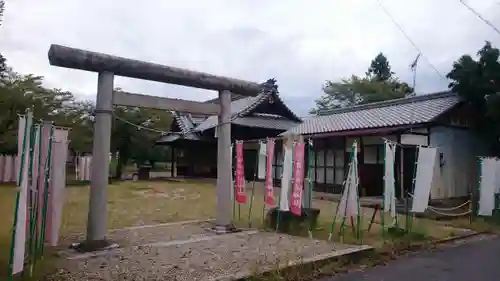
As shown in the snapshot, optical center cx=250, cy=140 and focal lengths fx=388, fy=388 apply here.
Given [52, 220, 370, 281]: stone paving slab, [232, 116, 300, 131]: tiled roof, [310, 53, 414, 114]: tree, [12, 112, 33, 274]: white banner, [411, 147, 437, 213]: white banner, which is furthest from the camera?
[310, 53, 414, 114]: tree

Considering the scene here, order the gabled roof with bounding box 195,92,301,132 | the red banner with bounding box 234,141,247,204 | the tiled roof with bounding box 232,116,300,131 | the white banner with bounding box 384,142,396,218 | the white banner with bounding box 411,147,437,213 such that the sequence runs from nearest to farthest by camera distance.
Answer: the white banner with bounding box 384,142,396,218 → the white banner with bounding box 411,147,437,213 → the red banner with bounding box 234,141,247,204 → the tiled roof with bounding box 232,116,300,131 → the gabled roof with bounding box 195,92,301,132

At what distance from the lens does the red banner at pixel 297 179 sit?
26.1 ft

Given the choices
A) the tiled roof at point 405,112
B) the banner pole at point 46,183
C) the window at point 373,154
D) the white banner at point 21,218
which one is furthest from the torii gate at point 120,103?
the window at point 373,154

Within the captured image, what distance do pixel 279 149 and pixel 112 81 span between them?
45.8ft

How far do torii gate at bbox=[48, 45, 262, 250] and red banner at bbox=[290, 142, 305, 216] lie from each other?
4.74 ft

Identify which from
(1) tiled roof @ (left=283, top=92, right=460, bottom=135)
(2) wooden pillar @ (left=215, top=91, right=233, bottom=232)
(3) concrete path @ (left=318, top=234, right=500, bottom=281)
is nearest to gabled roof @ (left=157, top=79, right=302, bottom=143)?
(1) tiled roof @ (left=283, top=92, right=460, bottom=135)

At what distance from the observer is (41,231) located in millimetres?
5324

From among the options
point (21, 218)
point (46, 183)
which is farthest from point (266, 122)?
point (21, 218)

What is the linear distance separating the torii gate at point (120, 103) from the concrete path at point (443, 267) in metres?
3.50

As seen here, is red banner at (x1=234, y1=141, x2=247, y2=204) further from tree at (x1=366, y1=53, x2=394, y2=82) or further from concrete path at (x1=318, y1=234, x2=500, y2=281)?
tree at (x1=366, y1=53, x2=394, y2=82)

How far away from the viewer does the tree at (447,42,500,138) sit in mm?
14070

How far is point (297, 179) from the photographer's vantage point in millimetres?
8031

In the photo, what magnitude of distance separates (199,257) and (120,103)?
3162 millimetres

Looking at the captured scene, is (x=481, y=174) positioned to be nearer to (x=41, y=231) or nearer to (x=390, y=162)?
(x=390, y=162)
